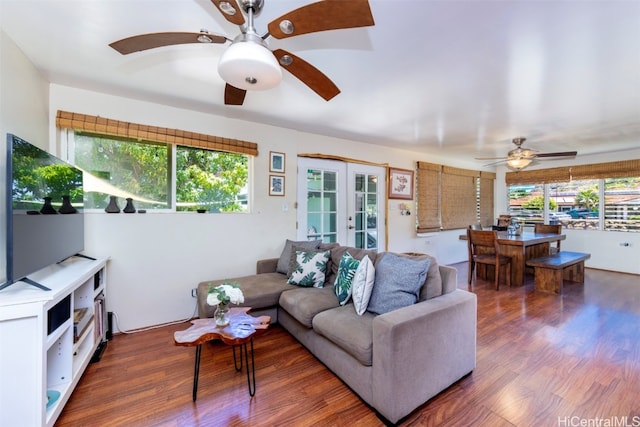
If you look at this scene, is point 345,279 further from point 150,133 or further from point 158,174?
point 150,133

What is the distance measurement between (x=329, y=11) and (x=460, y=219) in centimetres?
585

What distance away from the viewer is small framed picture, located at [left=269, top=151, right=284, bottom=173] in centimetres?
362

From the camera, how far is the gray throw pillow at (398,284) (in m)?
1.96

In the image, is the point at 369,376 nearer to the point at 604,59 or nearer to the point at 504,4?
the point at 504,4

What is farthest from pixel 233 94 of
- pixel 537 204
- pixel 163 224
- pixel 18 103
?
pixel 537 204

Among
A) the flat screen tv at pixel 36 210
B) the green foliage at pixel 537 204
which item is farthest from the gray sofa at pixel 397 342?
the green foliage at pixel 537 204

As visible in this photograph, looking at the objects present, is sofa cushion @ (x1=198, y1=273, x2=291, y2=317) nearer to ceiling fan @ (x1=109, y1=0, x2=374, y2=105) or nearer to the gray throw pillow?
the gray throw pillow

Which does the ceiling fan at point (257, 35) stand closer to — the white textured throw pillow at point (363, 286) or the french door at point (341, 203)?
the white textured throw pillow at point (363, 286)

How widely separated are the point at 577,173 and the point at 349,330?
249 inches

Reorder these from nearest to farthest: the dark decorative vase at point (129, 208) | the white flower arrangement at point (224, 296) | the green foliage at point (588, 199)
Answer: the white flower arrangement at point (224, 296), the dark decorative vase at point (129, 208), the green foliage at point (588, 199)

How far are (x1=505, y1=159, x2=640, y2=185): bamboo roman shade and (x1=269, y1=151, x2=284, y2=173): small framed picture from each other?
5699 millimetres

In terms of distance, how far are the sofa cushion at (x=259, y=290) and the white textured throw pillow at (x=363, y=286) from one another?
0.88m

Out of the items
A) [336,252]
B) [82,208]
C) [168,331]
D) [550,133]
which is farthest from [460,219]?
[82,208]

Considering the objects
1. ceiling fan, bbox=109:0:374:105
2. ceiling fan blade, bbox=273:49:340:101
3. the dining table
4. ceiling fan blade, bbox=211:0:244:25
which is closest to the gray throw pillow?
ceiling fan blade, bbox=273:49:340:101
